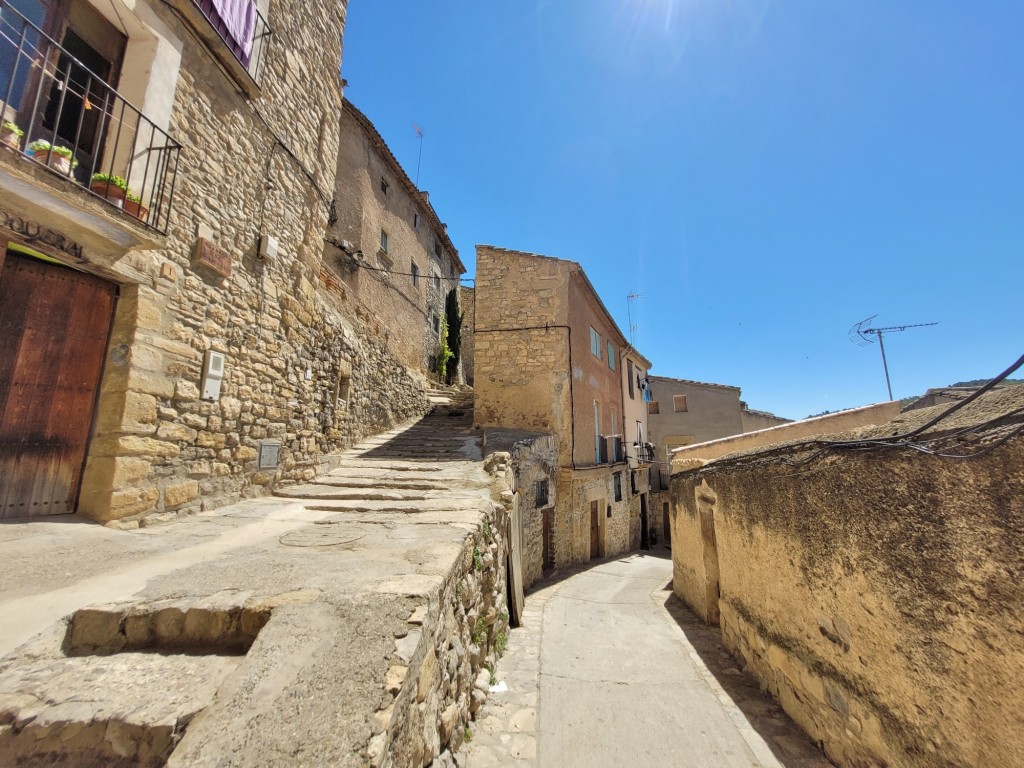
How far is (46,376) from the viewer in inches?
148

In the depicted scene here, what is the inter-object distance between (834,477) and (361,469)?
6.39 m

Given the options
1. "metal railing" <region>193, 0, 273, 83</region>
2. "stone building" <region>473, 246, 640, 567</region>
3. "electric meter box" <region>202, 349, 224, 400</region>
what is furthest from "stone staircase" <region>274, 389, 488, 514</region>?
"metal railing" <region>193, 0, 273, 83</region>

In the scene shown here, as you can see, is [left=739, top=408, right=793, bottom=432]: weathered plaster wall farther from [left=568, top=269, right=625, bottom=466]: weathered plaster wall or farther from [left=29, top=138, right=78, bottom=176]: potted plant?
[left=29, top=138, right=78, bottom=176]: potted plant

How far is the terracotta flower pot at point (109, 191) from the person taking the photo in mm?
3654

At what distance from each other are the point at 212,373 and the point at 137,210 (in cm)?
173

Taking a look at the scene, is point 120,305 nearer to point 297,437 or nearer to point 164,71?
point 164,71

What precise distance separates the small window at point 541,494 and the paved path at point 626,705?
2.81m

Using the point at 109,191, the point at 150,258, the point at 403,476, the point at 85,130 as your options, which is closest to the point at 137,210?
the point at 109,191

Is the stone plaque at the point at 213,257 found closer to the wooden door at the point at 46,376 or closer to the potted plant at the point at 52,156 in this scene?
the wooden door at the point at 46,376

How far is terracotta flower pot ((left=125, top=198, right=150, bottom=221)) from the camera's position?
3844mm

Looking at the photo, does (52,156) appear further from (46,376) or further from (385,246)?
(385,246)

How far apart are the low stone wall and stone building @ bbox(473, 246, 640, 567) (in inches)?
211

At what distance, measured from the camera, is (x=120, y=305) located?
418 centimetres

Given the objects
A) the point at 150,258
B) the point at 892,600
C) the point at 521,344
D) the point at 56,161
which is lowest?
the point at 892,600
